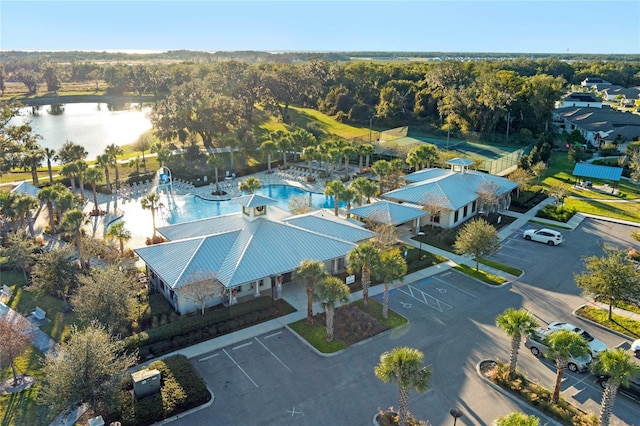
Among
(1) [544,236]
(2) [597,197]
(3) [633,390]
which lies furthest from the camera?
(2) [597,197]

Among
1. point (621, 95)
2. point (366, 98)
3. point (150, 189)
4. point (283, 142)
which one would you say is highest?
point (621, 95)

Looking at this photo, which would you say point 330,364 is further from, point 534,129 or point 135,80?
point 135,80

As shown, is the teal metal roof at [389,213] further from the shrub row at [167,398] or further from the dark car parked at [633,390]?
the shrub row at [167,398]

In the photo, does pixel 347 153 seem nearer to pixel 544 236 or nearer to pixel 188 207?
pixel 188 207

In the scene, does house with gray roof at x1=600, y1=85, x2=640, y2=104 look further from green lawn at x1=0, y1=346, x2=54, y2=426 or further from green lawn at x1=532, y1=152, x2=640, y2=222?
green lawn at x1=0, y1=346, x2=54, y2=426

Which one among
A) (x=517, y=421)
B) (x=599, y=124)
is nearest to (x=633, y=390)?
(x=517, y=421)

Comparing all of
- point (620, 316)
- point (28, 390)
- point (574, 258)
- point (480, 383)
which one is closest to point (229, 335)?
point (28, 390)

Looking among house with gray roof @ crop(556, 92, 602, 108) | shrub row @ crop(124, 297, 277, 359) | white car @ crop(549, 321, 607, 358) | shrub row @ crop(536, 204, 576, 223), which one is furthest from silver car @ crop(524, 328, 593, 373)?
house with gray roof @ crop(556, 92, 602, 108)
